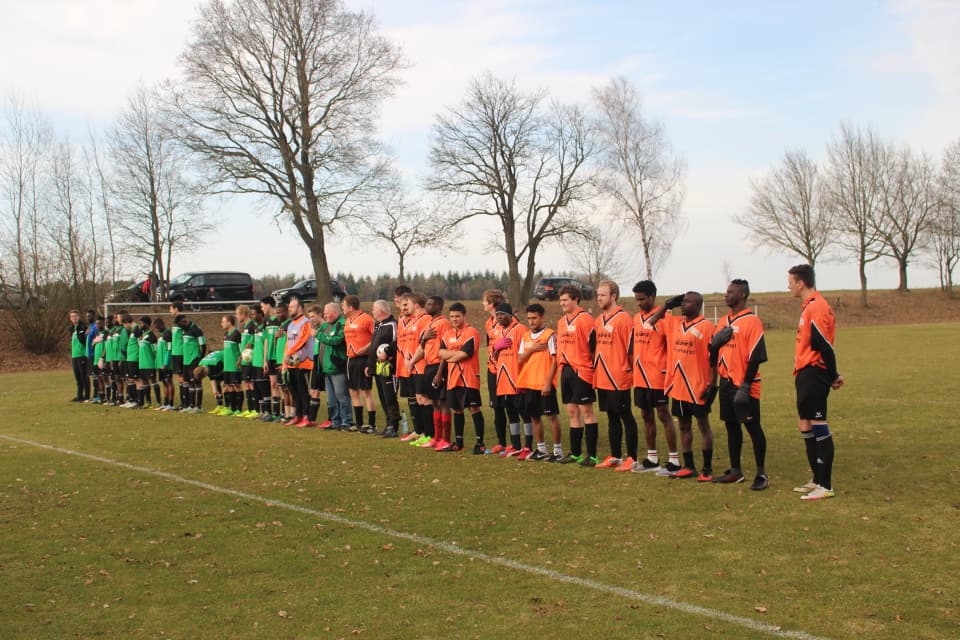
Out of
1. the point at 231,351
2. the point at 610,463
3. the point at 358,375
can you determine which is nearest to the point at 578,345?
the point at 610,463

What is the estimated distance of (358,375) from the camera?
14383 mm

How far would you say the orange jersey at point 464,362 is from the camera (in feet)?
39.1

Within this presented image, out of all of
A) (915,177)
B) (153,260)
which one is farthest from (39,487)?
(915,177)

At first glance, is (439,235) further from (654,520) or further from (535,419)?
(654,520)

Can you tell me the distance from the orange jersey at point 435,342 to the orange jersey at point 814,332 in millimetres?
5405

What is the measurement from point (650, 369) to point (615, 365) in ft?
1.49

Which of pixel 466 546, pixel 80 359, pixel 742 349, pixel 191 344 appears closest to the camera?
pixel 466 546

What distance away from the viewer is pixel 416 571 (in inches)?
254

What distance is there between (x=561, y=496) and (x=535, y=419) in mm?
2599

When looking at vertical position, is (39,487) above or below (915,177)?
below

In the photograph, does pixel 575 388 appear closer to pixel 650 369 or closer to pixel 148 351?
pixel 650 369

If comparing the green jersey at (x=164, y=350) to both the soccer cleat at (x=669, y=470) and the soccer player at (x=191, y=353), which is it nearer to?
the soccer player at (x=191, y=353)

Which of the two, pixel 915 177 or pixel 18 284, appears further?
pixel 915 177

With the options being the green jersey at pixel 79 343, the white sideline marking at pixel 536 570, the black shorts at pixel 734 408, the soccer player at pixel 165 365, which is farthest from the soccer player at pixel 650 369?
the green jersey at pixel 79 343
